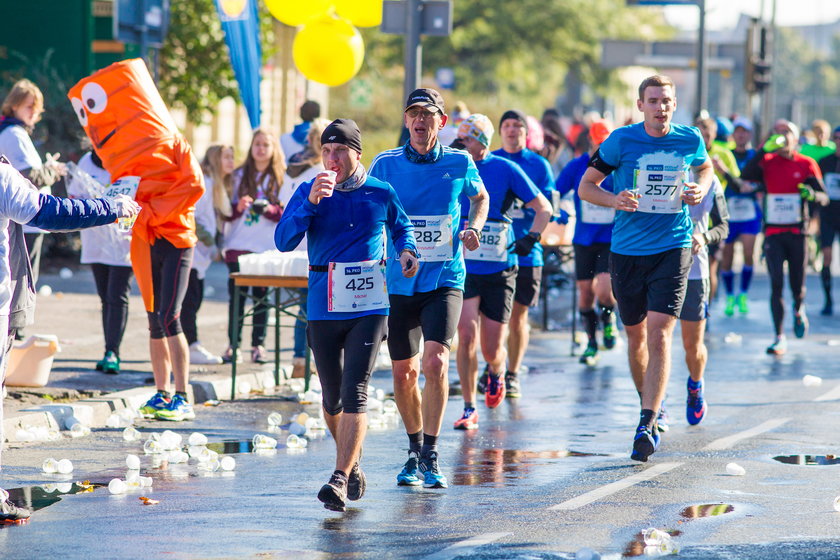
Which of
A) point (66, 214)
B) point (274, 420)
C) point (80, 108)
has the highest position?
point (80, 108)

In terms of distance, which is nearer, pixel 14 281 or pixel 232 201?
pixel 14 281

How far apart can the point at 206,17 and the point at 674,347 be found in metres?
10.4

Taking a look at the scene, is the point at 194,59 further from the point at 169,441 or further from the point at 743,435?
the point at 743,435

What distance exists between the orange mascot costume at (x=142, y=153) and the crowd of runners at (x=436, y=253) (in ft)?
0.31

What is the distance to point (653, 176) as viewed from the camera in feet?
27.9

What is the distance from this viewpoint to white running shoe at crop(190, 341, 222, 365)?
474 inches

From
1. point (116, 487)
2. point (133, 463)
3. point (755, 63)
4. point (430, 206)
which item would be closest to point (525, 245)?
point (430, 206)

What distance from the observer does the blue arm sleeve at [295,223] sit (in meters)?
6.79

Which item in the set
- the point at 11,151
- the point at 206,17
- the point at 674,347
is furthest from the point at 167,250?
the point at 206,17

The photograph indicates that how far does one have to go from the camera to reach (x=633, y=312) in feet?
28.8

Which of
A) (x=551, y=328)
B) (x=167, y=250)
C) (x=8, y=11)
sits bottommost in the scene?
(x=551, y=328)

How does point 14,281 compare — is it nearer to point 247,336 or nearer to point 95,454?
point 95,454

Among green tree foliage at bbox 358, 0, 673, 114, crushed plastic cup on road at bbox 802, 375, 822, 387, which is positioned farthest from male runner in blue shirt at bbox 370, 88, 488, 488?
green tree foliage at bbox 358, 0, 673, 114

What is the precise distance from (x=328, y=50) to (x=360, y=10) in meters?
0.49
